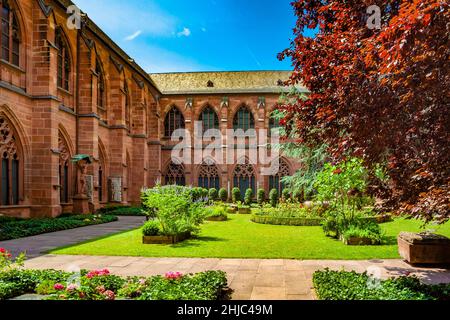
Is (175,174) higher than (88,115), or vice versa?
(88,115)

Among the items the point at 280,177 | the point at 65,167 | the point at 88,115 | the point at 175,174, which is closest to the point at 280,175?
the point at 280,177

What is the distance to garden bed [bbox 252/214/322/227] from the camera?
16578mm

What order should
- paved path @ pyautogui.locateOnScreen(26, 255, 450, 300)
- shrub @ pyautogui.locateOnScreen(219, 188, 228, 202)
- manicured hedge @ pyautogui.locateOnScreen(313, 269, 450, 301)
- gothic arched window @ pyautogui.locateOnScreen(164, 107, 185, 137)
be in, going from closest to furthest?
manicured hedge @ pyautogui.locateOnScreen(313, 269, 450, 301) → paved path @ pyautogui.locateOnScreen(26, 255, 450, 300) → shrub @ pyautogui.locateOnScreen(219, 188, 228, 202) → gothic arched window @ pyautogui.locateOnScreen(164, 107, 185, 137)

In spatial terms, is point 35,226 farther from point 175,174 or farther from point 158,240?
point 175,174

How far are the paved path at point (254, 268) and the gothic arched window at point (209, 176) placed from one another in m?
27.2

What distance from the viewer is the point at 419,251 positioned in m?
7.79

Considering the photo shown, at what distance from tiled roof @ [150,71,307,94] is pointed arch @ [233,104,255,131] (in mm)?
1850

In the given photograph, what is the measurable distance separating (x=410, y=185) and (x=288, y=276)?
264 cm

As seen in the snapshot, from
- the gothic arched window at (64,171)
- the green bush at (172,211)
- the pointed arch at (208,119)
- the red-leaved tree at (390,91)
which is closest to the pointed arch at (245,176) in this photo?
the pointed arch at (208,119)

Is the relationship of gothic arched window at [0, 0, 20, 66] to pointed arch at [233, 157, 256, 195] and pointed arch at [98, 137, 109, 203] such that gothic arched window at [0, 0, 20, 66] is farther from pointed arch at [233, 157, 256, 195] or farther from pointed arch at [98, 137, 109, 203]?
pointed arch at [233, 157, 256, 195]

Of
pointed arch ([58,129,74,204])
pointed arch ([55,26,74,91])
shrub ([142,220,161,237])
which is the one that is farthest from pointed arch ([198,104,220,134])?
shrub ([142,220,161,237])

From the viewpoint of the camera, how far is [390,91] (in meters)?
4.89

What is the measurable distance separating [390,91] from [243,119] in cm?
3160
